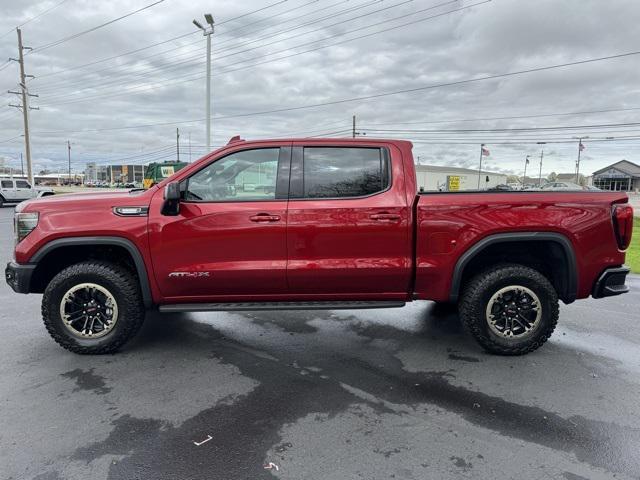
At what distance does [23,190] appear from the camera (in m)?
26.4

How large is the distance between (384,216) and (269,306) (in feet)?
4.30

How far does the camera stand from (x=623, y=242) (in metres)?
4.00

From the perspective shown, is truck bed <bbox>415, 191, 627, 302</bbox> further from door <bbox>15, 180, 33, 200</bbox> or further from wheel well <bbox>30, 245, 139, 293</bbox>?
door <bbox>15, 180, 33, 200</bbox>

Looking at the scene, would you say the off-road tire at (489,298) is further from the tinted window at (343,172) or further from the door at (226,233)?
the door at (226,233)

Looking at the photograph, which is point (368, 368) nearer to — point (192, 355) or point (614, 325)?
point (192, 355)

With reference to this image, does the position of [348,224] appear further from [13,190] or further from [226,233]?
[13,190]

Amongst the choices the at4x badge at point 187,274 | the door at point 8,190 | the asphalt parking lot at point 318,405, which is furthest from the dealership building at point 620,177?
the at4x badge at point 187,274

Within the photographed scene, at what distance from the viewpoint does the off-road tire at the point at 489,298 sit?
13.2ft

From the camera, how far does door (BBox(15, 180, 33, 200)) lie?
2623cm

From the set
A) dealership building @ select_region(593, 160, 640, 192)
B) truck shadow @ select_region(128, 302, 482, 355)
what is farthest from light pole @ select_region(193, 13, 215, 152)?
dealership building @ select_region(593, 160, 640, 192)

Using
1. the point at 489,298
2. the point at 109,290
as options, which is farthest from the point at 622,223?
the point at 109,290

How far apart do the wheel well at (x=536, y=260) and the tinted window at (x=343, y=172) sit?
45.1 inches

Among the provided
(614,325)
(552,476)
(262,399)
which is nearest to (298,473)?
(262,399)

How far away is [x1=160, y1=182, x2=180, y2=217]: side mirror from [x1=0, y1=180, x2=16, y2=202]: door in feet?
90.8
